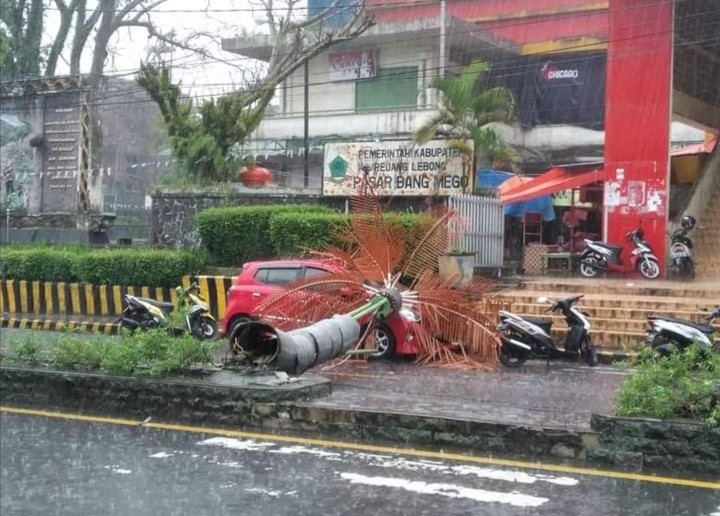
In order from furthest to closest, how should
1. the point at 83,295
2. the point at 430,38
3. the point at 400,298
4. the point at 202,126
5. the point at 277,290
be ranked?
1. the point at 430,38
2. the point at 202,126
3. the point at 83,295
4. the point at 277,290
5. the point at 400,298

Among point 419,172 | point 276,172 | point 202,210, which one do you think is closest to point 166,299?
point 202,210

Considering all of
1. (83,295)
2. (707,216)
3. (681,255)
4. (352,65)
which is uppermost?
(352,65)

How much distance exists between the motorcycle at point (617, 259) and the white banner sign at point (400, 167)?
117 inches

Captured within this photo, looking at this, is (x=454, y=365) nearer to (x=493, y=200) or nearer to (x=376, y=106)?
(x=493, y=200)

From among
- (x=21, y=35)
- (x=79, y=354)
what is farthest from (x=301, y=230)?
(x=21, y=35)

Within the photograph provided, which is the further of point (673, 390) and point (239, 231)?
point (239, 231)

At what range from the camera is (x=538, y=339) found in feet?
43.9

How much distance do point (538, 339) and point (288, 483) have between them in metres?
7.10

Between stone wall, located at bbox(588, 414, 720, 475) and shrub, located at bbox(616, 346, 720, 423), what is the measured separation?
0.12m

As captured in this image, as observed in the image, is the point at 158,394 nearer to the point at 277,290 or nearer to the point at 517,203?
the point at 277,290

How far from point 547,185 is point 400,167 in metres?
4.81

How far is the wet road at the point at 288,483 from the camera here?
641cm

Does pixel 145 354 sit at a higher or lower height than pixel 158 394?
higher

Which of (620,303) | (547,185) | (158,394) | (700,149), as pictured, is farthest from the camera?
(700,149)
